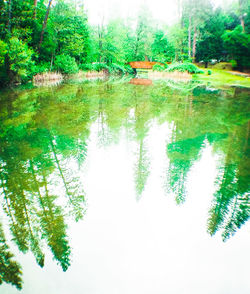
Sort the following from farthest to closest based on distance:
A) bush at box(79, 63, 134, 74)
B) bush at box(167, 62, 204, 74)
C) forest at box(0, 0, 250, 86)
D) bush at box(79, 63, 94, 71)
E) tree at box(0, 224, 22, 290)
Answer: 1. bush at box(79, 63, 134, 74)
2. bush at box(79, 63, 94, 71)
3. bush at box(167, 62, 204, 74)
4. forest at box(0, 0, 250, 86)
5. tree at box(0, 224, 22, 290)

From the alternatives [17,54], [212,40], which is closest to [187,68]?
[212,40]

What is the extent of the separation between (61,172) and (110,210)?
206 centimetres

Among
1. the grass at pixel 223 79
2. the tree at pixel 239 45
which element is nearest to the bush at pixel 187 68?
the grass at pixel 223 79

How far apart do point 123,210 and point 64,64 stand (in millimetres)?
28612

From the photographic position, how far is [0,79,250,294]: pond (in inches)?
126

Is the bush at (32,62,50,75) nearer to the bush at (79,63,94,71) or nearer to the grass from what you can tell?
the bush at (79,63,94,71)

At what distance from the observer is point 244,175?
6.02m

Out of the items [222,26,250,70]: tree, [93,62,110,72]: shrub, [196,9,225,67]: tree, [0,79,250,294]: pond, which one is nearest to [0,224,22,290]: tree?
[0,79,250,294]: pond

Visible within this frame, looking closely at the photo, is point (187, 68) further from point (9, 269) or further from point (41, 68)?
point (9, 269)

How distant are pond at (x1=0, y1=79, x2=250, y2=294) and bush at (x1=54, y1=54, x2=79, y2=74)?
21844 millimetres

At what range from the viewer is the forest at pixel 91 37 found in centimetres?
2048

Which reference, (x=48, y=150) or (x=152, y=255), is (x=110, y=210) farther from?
(x=48, y=150)

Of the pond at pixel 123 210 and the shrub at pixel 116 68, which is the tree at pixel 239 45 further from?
the pond at pixel 123 210

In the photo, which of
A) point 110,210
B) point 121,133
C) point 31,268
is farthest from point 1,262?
point 121,133
